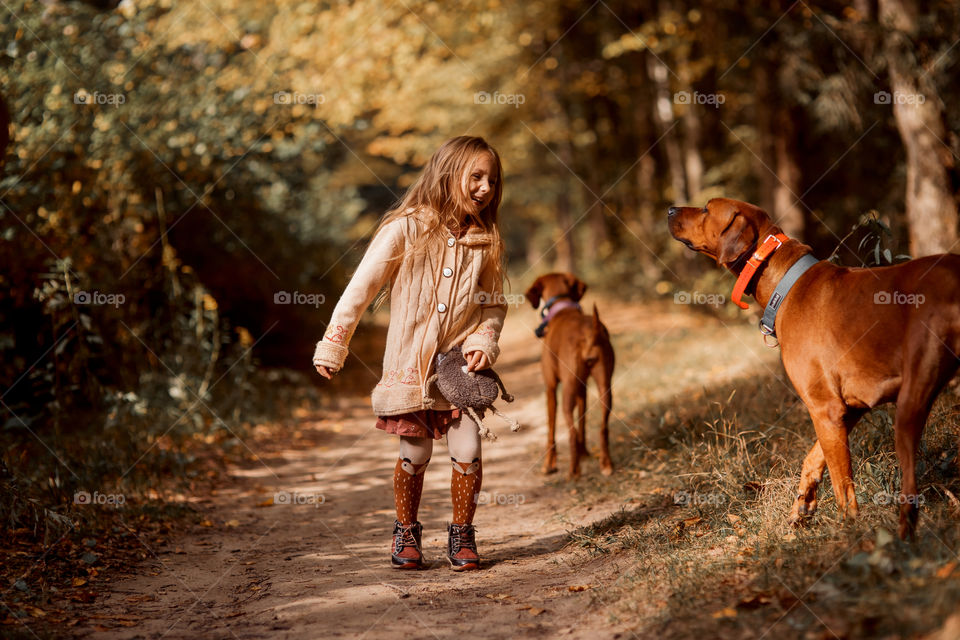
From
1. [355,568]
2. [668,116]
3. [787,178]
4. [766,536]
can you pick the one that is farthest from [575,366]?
[668,116]

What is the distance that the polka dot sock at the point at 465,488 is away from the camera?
13.5 feet

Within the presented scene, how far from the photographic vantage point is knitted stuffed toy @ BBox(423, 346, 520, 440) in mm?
3984

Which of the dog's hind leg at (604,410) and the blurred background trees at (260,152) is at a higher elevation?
the blurred background trees at (260,152)

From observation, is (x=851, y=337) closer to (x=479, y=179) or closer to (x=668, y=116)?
(x=479, y=179)

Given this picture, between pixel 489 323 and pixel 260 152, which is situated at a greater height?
pixel 260 152

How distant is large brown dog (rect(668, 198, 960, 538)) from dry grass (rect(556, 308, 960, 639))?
0.26 metres

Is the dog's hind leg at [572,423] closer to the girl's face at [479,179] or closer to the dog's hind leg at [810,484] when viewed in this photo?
the girl's face at [479,179]

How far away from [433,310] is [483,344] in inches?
Answer: 12.3

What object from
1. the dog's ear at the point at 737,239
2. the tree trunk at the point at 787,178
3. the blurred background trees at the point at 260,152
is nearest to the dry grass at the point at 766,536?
the dog's ear at the point at 737,239

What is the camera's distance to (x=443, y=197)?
13.8ft

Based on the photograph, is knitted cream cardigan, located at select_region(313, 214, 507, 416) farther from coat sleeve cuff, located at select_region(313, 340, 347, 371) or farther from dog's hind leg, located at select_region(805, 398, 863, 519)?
dog's hind leg, located at select_region(805, 398, 863, 519)

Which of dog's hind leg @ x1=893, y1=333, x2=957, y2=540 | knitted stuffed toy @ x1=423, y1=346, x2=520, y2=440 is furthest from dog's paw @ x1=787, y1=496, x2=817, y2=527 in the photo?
knitted stuffed toy @ x1=423, y1=346, x2=520, y2=440

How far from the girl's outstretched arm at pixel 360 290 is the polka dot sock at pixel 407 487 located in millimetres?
649

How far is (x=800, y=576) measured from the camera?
3.05 meters
